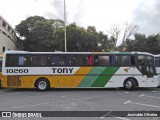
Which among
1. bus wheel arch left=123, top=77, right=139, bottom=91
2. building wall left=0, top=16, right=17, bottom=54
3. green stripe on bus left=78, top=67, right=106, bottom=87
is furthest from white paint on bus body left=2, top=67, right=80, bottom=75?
building wall left=0, top=16, right=17, bottom=54

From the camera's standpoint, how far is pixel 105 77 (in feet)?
65.3

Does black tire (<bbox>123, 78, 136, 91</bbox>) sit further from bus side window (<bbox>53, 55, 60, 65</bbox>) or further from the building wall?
the building wall

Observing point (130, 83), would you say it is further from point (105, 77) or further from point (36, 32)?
point (36, 32)

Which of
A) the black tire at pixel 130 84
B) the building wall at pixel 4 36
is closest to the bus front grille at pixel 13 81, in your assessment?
the black tire at pixel 130 84

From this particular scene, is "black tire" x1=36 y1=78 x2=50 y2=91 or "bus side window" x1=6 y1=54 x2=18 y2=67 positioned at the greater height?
"bus side window" x1=6 y1=54 x2=18 y2=67

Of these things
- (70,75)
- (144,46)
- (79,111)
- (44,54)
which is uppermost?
(144,46)

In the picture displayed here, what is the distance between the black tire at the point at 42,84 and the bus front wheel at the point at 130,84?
221 inches

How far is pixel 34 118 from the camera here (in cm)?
941

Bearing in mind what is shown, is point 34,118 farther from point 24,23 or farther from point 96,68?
point 24,23

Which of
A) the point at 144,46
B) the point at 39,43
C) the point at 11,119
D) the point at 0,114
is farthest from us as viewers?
the point at 39,43

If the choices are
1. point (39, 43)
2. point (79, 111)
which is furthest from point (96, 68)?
point (39, 43)

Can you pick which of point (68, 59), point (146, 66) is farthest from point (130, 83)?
point (68, 59)

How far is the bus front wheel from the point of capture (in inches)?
782

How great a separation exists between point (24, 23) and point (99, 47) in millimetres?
34036
